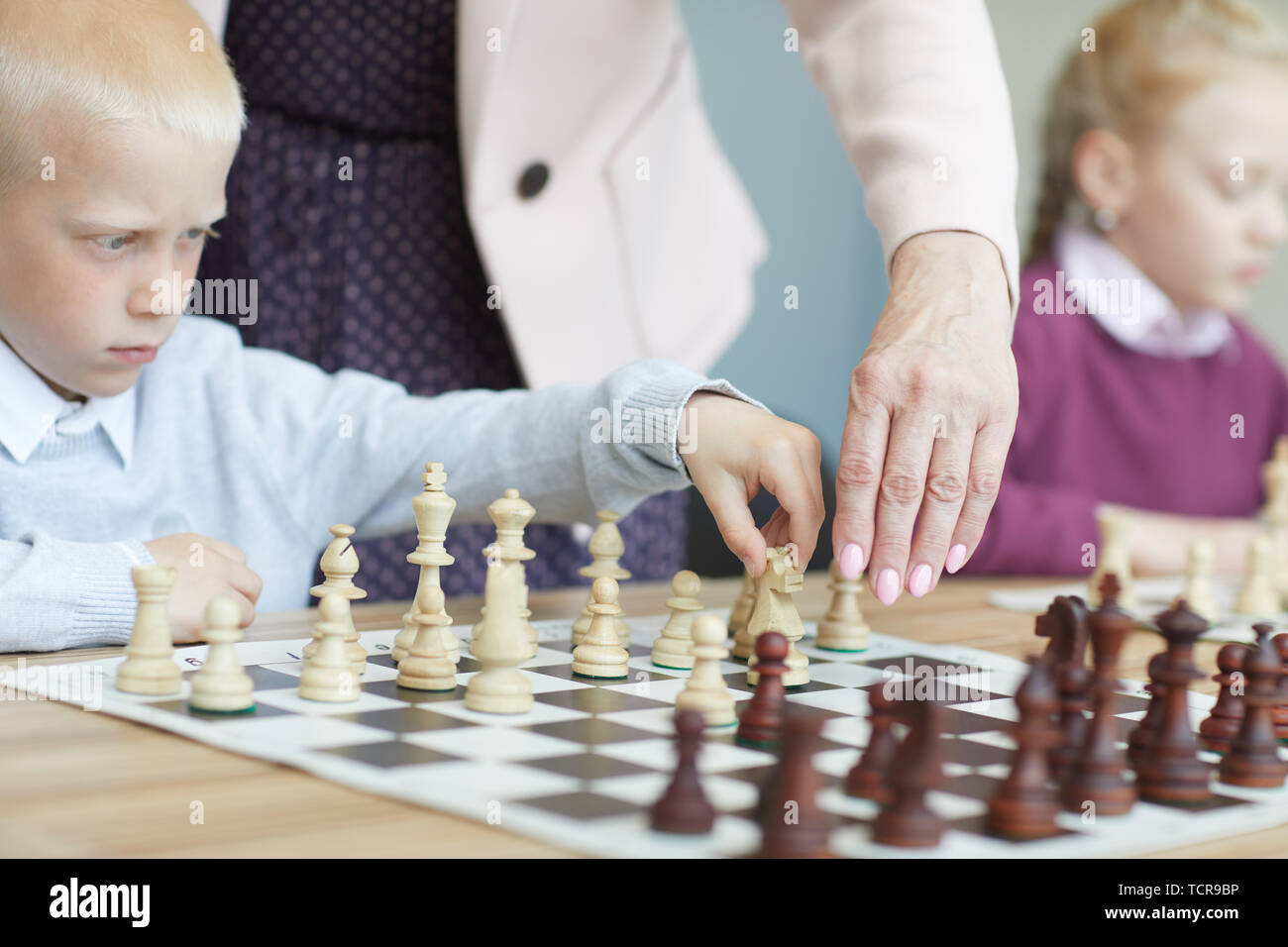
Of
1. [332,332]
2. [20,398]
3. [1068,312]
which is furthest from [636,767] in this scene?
[1068,312]

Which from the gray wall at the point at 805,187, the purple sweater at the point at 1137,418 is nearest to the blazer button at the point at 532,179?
the purple sweater at the point at 1137,418

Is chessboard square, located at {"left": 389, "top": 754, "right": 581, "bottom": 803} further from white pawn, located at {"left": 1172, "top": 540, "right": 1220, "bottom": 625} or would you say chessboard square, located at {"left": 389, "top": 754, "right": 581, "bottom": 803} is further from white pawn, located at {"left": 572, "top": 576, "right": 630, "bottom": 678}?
white pawn, located at {"left": 1172, "top": 540, "right": 1220, "bottom": 625}

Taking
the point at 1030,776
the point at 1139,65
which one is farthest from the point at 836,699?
the point at 1139,65

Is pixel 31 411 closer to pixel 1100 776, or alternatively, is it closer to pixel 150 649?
pixel 150 649

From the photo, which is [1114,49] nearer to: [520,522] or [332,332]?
[332,332]

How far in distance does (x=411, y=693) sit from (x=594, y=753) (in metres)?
0.23

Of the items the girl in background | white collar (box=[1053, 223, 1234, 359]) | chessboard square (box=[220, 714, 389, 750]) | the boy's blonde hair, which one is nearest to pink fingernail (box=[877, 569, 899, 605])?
chessboard square (box=[220, 714, 389, 750])

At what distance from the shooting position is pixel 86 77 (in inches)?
53.8

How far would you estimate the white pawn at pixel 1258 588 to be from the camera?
1.81m

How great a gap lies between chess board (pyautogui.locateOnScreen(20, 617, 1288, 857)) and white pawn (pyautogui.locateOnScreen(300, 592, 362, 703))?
0.04 ft

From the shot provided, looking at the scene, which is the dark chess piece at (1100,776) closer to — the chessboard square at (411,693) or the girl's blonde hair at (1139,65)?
the chessboard square at (411,693)

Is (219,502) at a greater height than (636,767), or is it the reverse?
(219,502)

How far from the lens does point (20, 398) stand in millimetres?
1447
